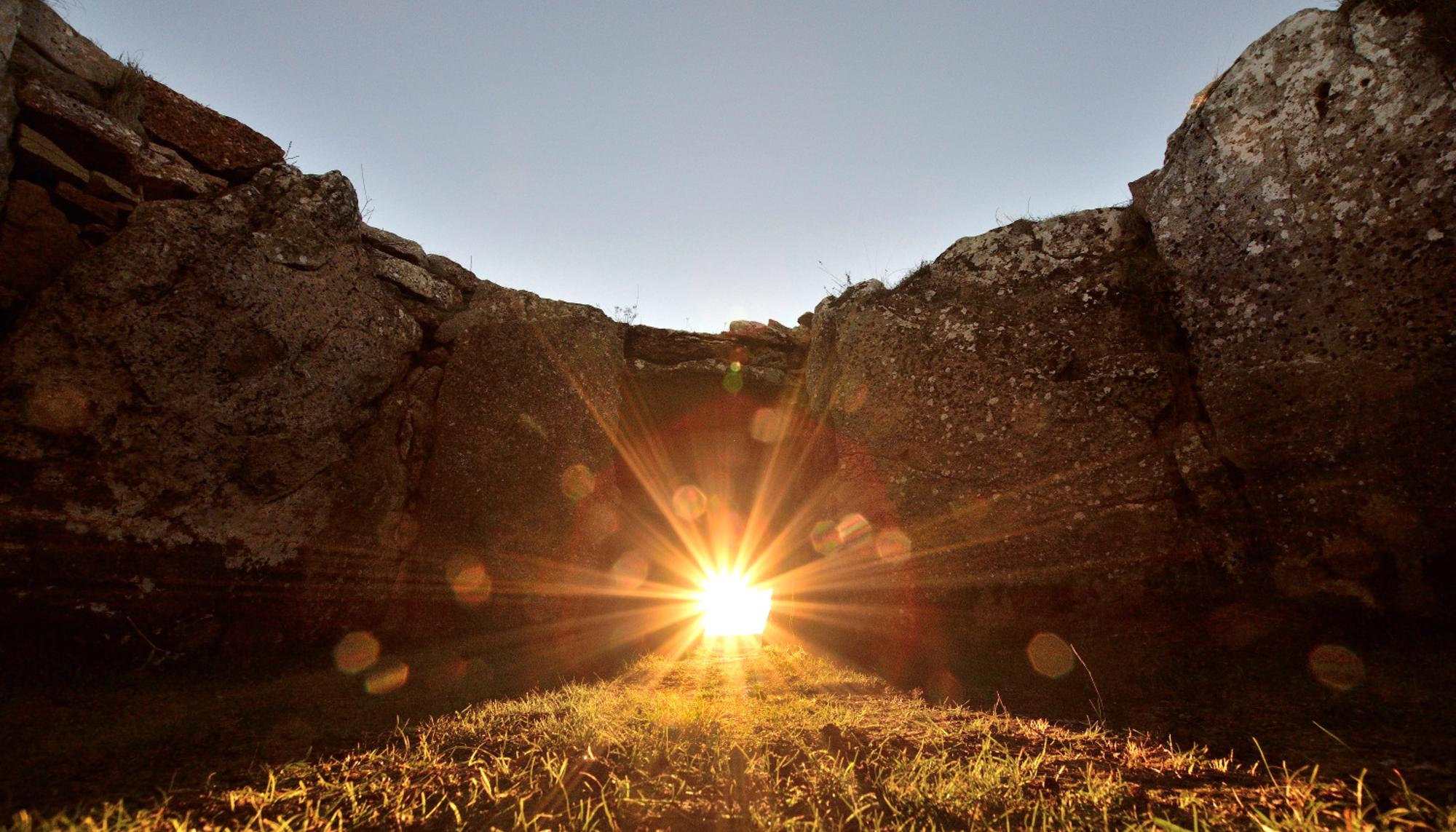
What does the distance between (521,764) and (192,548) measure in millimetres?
3092

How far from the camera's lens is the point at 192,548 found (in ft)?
13.3

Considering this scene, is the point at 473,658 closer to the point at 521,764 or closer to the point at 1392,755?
the point at 521,764

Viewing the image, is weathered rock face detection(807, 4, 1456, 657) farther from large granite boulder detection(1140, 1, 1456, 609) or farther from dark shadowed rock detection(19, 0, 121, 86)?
dark shadowed rock detection(19, 0, 121, 86)

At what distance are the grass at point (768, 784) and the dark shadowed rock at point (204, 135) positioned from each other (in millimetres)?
4537

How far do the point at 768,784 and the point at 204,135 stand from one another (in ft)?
20.0

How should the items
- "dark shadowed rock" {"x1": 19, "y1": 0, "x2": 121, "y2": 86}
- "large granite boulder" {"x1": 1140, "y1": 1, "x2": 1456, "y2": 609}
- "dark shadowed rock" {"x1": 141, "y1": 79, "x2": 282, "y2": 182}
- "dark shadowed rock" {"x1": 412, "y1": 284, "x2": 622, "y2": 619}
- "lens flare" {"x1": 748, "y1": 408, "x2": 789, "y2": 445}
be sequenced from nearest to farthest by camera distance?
"large granite boulder" {"x1": 1140, "y1": 1, "x2": 1456, "y2": 609}, "dark shadowed rock" {"x1": 19, "y1": 0, "x2": 121, "y2": 86}, "dark shadowed rock" {"x1": 141, "y1": 79, "x2": 282, "y2": 182}, "dark shadowed rock" {"x1": 412, "y1": 284, "x2": 622, "y2": 619}, "lens flare" {"x1": 748, "y1": 408, "x2": 789, "y2": 445}

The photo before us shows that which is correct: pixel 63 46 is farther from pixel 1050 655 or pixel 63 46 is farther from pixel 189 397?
pixel 1050 655

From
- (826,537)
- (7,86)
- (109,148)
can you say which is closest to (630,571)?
(826,537)

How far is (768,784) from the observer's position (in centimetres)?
241

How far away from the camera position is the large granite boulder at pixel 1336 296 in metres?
3.41

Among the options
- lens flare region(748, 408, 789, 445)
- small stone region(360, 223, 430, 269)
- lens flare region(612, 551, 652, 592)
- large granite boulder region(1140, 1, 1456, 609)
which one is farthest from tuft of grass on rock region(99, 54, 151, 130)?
large granite boulder region(1140, 1, 1456, 609)

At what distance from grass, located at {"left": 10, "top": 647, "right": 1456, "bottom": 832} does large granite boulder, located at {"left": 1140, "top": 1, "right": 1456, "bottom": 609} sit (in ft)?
6.77

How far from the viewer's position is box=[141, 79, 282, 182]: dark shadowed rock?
460 cm

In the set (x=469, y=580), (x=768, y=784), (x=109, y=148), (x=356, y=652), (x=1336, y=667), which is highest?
(x=109, y=148)
